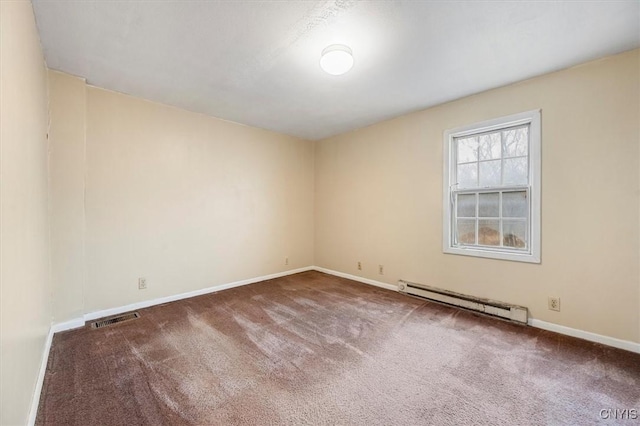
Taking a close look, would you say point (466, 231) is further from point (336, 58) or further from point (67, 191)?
point (67, 191)

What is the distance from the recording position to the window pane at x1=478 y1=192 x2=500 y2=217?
299 centimetres

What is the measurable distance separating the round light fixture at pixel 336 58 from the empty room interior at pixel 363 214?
0.7 inches

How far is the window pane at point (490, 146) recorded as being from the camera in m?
2.99

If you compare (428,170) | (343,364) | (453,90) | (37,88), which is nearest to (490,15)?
(453,90)

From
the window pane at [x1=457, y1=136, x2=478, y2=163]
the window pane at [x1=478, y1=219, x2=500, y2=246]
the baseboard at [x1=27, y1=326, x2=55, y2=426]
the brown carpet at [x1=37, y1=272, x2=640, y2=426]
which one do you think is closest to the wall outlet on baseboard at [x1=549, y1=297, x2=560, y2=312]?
the brown carpet at [x1=37, y1=272, x2=640, y2=426]

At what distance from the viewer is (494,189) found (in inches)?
117

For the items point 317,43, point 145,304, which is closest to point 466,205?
point 317,43

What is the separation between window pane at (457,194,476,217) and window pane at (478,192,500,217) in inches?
3.0

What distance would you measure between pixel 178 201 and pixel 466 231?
367 cm

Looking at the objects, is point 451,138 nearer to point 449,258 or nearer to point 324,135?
point 449,258

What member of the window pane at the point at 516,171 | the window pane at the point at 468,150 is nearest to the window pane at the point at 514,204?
the window pane at the point at 516,171

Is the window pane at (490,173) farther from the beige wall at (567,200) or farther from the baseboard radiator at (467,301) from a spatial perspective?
the baseboard radiator at (467,301)

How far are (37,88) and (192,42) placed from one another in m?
1.16

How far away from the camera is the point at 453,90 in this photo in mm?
2924
